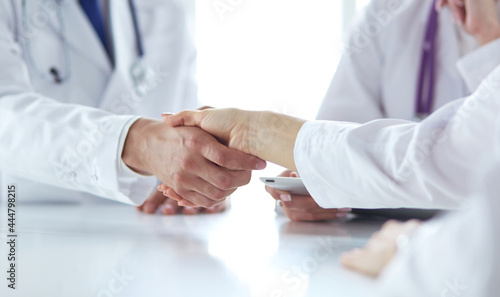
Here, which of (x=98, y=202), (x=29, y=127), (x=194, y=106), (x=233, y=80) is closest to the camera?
(x=29, y=127)

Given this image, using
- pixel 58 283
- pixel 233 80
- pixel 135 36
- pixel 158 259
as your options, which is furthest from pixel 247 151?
pixel 233 80

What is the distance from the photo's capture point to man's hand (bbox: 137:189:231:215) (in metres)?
1.21

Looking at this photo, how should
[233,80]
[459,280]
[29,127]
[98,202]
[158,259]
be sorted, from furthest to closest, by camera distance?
[233,80] → [98,202] → [29,127] → [158,259] → [459,280]

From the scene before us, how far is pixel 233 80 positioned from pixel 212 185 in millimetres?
1888

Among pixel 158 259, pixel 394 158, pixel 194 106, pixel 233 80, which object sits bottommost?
pixel 233 80

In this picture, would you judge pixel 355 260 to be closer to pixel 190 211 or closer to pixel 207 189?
pixel 207 189

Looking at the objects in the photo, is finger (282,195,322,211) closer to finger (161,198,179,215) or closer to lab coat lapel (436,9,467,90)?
finger (161,198,179,215)

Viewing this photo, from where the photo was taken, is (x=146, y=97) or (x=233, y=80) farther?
(x=233, y=80)

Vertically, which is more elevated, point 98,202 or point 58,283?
point 58,283

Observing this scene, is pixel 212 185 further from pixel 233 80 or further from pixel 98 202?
pixel 233 80

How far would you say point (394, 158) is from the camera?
664 millimetres

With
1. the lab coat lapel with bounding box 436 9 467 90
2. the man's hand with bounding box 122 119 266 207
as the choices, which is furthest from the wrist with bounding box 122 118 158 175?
the lab coat lapel with bounding box 436 9 467 90

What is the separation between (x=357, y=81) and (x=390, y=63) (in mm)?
114

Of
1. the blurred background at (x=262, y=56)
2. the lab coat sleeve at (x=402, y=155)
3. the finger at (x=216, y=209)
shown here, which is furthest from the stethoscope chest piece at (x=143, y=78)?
the blurred background at (x=262, y=56)
